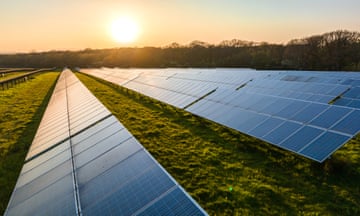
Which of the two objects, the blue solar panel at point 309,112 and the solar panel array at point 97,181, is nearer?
the solar panel array at point 97,181

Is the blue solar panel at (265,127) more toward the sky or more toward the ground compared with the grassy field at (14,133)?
more toward the sky

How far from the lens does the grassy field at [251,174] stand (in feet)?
25.0

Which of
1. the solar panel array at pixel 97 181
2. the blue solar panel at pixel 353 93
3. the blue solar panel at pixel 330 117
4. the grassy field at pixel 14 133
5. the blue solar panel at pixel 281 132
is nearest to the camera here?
the solar panel array at pixel 97 181

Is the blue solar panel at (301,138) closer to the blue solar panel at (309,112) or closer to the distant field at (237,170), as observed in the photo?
the blue solar panel at (309,112)

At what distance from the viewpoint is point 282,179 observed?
907 cm

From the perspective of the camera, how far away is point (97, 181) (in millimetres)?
5414

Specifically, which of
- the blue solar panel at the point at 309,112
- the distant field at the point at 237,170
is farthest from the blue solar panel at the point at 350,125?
the distant field at the point at 237,170

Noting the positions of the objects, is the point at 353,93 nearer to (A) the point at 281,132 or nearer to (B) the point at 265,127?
(B) the point at 265,127

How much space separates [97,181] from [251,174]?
19.5 ft

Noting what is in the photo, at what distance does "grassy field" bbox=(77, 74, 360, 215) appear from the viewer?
762cm

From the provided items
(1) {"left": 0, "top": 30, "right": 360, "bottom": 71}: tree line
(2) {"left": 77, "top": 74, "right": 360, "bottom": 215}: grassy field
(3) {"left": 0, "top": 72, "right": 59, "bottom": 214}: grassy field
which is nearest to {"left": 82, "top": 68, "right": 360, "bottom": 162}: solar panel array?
(2) {"left": 77, "top": 74, "right": 360, "bottom": 215}: grassy field

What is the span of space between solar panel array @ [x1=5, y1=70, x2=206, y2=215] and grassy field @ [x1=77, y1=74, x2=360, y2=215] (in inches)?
116

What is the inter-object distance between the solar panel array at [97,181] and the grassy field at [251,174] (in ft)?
9.70

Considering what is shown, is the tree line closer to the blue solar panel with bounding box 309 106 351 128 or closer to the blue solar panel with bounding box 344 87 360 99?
the blue solar panel with bounding box 344 87 360 99
